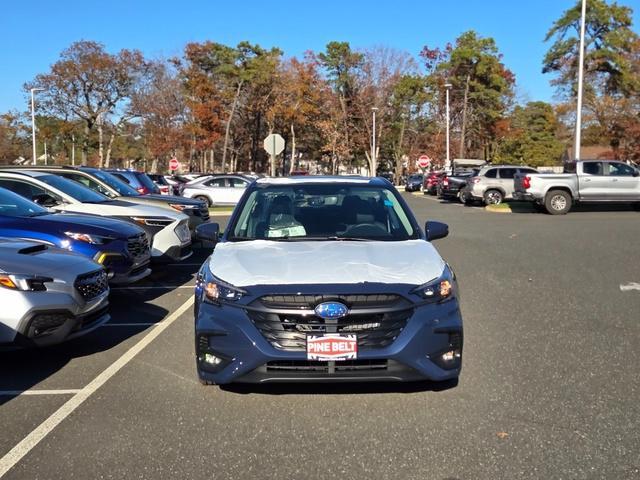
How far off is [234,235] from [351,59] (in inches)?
2441

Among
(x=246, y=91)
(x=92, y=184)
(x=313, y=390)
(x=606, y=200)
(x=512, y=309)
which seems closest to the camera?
(x=313, y=390)

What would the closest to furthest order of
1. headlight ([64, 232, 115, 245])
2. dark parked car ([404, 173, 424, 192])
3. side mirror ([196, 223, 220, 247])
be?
side mirror ([196, 223, 220, 247]) < headlight ([64, 232, 115, 245]) < dark parked car ([404, 173, 424, 192])

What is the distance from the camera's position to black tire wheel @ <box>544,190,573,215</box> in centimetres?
2111

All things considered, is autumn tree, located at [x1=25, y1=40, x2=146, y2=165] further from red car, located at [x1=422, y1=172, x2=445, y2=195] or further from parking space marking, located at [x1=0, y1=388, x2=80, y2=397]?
parking space marking, located at [x1=0, y1=388, x2=80, y2=397]

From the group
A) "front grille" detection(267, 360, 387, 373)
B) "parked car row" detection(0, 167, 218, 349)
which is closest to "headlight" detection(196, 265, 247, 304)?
"front grille" detection(267, 360, 387, 373)

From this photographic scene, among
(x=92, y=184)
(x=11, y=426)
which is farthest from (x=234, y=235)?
(x=92, y=184)

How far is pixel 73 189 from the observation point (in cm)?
1014

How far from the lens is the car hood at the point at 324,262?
4.16m

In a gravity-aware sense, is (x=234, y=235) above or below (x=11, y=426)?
above

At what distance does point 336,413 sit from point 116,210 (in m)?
6.62

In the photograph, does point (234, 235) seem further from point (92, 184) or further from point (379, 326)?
point (92, 184)

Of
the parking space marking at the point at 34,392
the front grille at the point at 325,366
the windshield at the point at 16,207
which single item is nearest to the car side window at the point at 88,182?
the windshield at the point at 16,207

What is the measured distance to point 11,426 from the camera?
13.3ft

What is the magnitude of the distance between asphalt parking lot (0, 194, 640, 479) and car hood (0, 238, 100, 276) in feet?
2.70
